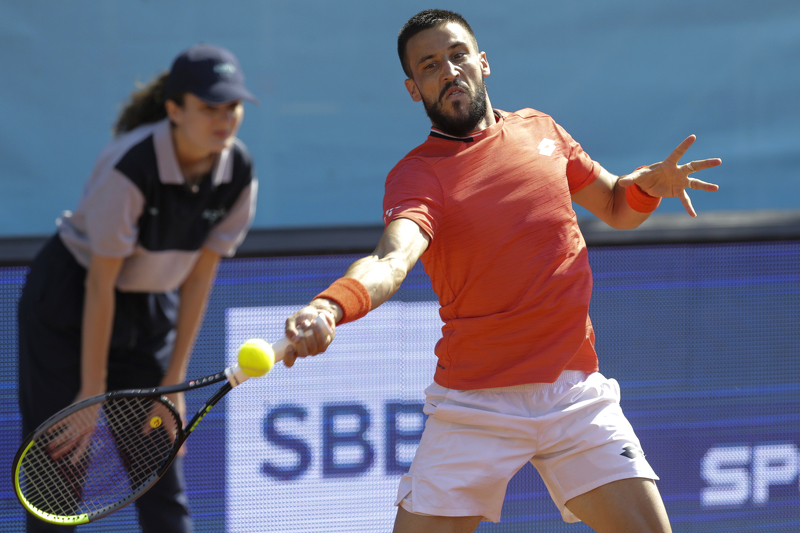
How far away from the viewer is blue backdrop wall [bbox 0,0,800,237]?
4488mm

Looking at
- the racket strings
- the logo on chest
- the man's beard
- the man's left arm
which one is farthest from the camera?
the logo on chest

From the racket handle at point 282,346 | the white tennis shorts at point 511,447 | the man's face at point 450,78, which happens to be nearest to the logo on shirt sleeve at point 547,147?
the man's face at point 450,78

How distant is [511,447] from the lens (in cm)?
240

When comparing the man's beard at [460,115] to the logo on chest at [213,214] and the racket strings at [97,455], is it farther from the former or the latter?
the racket strings at [97,455]

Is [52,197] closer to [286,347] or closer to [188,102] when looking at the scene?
[188,102]

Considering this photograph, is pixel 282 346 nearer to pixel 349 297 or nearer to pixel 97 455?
pixel 349 297

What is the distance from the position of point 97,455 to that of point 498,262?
1.50 m

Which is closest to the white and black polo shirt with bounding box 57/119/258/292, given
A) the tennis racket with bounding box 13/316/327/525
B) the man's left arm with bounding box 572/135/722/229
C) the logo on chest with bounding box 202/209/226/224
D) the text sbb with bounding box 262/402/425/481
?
the logo on chest with bounding box 202/209/226/224

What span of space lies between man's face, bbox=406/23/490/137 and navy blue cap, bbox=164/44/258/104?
567 millimetres

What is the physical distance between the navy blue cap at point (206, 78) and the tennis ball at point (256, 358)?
1.04m

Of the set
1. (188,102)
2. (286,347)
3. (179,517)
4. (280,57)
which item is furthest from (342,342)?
(280,57)

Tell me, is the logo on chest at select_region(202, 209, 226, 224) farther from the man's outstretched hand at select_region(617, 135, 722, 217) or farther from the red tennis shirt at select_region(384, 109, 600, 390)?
the man's outstretched hand at select_region(617, 135, 722, 217)

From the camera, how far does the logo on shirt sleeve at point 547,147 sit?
2576 mm

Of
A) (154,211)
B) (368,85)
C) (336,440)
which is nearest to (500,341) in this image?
(336,440)
